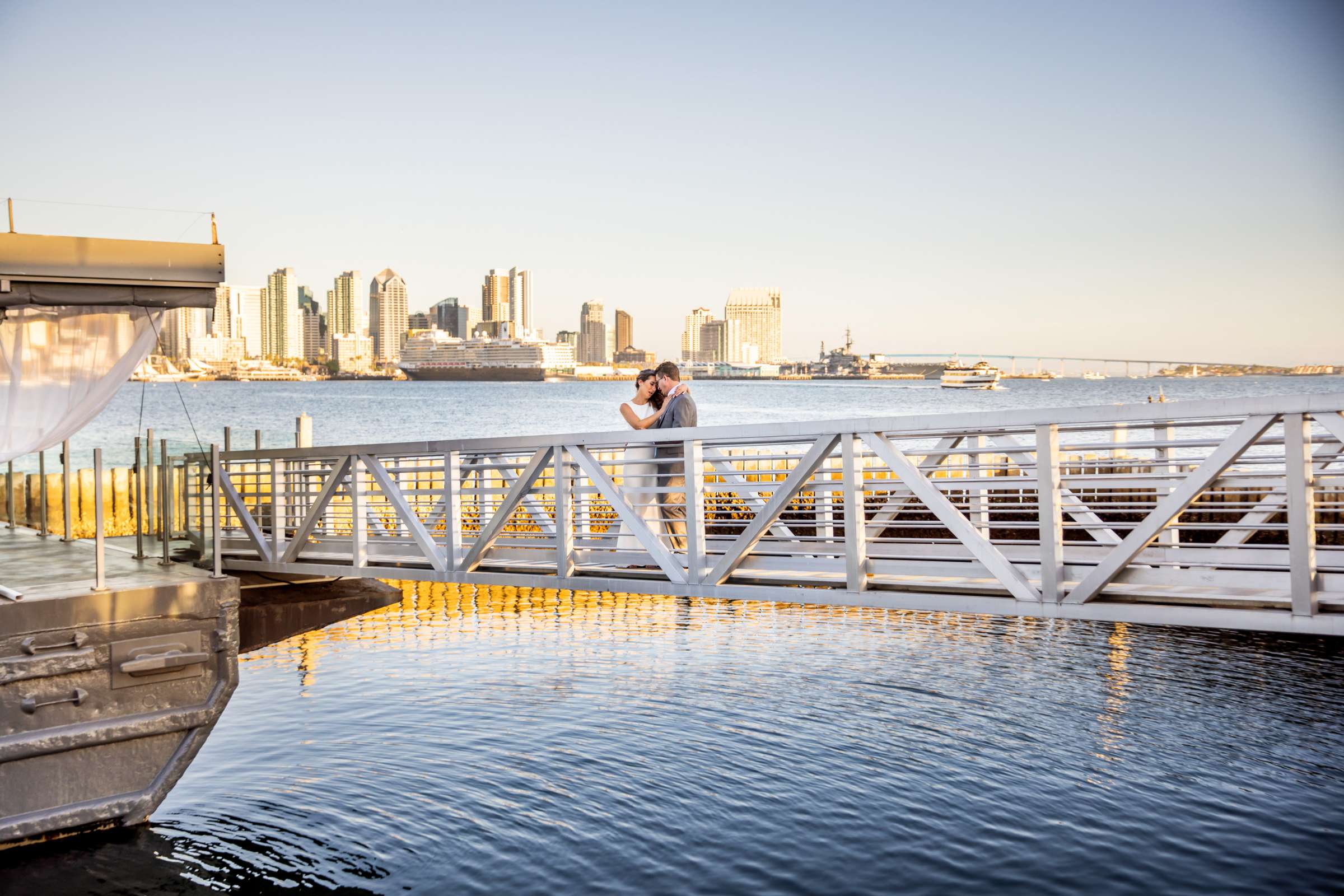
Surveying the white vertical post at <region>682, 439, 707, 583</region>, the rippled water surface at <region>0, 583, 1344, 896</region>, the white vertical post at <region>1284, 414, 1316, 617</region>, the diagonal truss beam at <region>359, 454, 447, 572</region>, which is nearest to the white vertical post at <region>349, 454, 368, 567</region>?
the diagonal truss beam at <region>359, 454, 447, 572</region>

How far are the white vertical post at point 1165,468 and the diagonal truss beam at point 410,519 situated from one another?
635cm

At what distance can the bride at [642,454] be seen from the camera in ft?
35.0

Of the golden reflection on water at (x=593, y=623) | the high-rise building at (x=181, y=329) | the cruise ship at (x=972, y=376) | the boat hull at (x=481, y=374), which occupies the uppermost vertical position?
the boat hull at (x=481, y=374)

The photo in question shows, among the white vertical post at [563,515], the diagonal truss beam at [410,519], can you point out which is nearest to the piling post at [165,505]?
the diagonal truss beam at [410,519]

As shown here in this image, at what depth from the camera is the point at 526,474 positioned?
10258 millimetres

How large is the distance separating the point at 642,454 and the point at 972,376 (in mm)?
104207

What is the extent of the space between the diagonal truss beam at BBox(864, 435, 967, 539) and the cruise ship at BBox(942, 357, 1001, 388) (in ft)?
339

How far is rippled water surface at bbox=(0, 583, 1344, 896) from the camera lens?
25.4 ft

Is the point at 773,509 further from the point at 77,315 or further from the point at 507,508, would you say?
the point at 77,315

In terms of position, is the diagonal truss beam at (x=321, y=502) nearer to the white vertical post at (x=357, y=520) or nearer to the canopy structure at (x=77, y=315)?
the white vertical post at (x=357, y=520)

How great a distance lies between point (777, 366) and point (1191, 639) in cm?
13005

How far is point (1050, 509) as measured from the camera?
751cm

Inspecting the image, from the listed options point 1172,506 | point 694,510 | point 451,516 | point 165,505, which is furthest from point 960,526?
point 165,505

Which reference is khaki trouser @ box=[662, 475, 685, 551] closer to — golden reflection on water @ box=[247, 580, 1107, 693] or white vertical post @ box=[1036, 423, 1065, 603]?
golden reflection on water @ box=[247, 580, 1107, 693]
